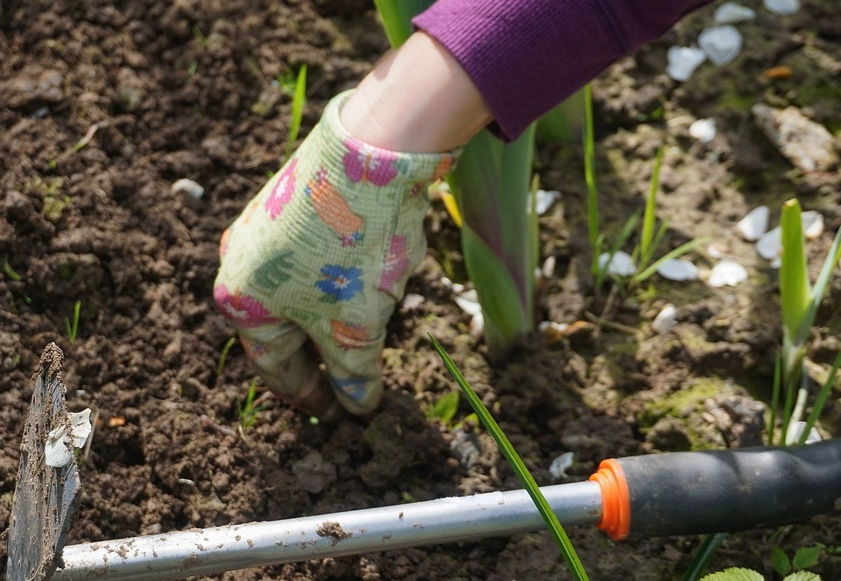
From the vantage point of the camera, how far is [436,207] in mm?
1608

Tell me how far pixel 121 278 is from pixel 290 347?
30 cm

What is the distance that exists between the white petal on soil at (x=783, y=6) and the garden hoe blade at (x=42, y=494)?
1548 millimetres

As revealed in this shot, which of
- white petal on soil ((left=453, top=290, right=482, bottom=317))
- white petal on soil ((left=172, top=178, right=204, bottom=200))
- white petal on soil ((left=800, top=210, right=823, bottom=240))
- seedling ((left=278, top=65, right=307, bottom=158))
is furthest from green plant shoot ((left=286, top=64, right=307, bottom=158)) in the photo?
white petal on soil ((left=800, top=210, right=823, bottom=240))

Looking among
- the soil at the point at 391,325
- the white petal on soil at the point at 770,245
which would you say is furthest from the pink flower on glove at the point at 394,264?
the white petal on soil at the point at 770,245

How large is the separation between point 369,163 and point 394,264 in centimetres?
15

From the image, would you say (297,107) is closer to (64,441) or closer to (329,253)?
(329,253)

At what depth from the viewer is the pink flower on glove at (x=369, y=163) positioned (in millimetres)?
1116

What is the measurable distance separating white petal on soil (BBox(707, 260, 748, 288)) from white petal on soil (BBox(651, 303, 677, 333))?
110 mm

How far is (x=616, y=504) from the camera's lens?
1.08 metres

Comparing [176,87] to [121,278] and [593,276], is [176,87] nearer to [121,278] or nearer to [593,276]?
[121,278]

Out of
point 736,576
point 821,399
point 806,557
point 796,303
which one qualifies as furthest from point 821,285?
point 736,576

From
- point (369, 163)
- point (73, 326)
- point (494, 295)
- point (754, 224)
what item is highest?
point (369, 163)

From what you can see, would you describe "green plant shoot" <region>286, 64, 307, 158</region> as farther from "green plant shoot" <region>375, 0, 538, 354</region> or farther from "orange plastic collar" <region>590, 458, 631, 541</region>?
"orange plastic collar" <region>590, 458, 631, 541</region>

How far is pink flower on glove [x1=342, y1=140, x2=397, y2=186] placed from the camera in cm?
112
